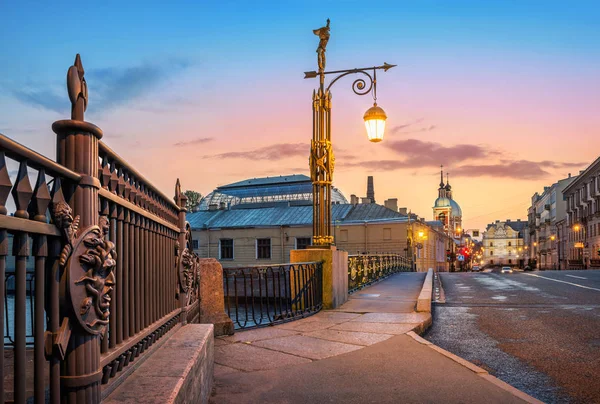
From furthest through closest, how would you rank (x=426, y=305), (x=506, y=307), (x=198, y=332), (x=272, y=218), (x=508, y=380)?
(x=272, y=218) < (x=506, y=307) < (x=426, y=305) < (x=508, y=380) < (x=198, y=332)

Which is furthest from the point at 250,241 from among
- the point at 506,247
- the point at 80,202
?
the point at 506,247

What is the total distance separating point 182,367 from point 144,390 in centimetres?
54

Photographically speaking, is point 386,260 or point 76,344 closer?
point 76,344

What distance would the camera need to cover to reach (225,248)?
5572 centimetres

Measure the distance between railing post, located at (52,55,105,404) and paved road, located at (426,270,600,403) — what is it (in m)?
4.27

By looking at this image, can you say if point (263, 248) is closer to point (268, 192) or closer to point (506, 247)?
point (268, 192)

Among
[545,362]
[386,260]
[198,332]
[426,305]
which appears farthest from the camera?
[386,260]

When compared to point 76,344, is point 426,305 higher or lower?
lower

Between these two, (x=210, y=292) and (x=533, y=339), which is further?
(x=533, y=339)

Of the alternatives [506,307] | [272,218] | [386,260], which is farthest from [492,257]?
[506,307]

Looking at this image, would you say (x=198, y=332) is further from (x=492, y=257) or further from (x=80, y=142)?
(x=492, y=257)

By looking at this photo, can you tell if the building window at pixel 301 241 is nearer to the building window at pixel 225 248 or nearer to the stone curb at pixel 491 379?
the building window at pixel 225 248

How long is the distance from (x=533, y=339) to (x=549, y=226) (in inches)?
4128

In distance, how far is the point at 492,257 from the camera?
655 feet
